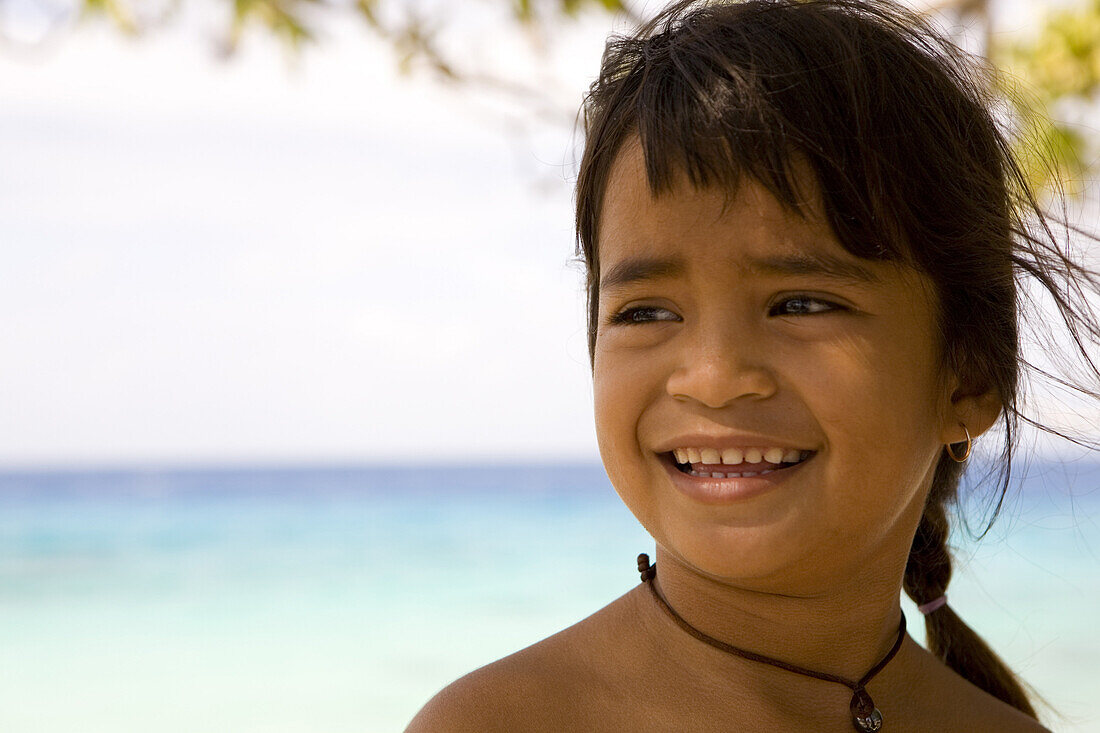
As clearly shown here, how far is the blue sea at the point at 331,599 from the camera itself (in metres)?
8.44

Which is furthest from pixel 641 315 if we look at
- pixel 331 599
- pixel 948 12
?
pixel 331 599

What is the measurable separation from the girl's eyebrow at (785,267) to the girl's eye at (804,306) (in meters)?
0.04

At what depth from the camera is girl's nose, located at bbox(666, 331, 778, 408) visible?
1521mm

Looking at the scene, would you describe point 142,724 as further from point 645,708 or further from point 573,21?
point 645,708

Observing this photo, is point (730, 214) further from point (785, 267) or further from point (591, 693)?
point (591, 693)

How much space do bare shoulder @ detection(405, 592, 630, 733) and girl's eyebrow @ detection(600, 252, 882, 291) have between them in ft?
1.72

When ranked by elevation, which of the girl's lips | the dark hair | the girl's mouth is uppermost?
the dark hair

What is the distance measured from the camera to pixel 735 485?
5.24ft

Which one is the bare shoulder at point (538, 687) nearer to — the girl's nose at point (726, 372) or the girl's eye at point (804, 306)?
the girl's nose at point (726, 372)

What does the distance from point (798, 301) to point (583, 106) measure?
606mm

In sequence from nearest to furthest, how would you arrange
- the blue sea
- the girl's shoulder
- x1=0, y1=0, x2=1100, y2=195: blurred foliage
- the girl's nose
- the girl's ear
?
the girl's nose
the girl's shoulder
the girl's ear
x1=0, y1=0, x2=1100, y2=195: blurred foliage
the blue sea

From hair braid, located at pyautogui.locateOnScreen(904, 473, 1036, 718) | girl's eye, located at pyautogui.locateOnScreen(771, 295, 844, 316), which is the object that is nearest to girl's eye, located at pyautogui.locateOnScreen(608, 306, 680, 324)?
girl's eye, located at pyautogui.locateOnScreen(771, 295, 844, 316)

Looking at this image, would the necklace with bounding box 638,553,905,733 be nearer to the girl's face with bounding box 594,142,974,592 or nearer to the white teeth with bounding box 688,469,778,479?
the girl's face with bounding box 594,142,974,592

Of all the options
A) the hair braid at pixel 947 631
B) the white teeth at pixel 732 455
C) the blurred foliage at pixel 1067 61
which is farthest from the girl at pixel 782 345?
the blurred foliage at pixel 1067 61
